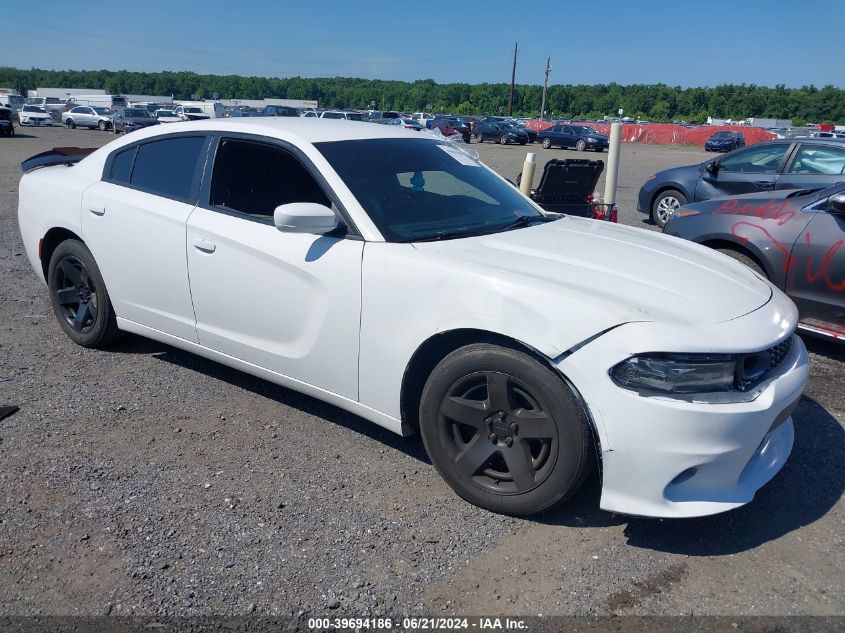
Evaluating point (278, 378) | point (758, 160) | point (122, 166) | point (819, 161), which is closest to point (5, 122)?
point (758, 160)

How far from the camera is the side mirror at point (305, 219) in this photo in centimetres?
347

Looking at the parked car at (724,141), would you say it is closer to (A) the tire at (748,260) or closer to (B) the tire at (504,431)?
(A) the tire at (748,260)

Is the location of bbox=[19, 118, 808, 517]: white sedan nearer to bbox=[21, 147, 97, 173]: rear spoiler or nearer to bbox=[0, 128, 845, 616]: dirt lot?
bbox=[0, 128, 845, 616]: dirt lot

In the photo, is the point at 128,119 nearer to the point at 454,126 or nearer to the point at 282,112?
the point at 282,112

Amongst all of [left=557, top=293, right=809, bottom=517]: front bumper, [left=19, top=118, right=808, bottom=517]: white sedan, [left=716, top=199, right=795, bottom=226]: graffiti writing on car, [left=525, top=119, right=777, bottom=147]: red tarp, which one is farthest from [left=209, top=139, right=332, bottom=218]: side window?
[left=525, top=119, right=777, bottom=147]: red tarp

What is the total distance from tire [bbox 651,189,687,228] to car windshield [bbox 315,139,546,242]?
7321 mm

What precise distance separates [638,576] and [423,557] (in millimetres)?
837

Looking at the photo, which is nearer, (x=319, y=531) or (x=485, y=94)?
(x=319, y=531)

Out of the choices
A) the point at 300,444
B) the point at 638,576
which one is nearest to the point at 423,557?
the point at 638,576

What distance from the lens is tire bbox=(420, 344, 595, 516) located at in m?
2.95

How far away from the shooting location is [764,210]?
579 cm

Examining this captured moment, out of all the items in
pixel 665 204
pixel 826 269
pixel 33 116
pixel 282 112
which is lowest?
pixel 33 116

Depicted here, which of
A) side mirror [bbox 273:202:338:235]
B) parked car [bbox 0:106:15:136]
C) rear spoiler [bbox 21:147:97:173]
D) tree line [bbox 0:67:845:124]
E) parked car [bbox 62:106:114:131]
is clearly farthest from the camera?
tree line [bbox 0:67:845:124]

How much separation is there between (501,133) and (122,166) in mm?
40556
